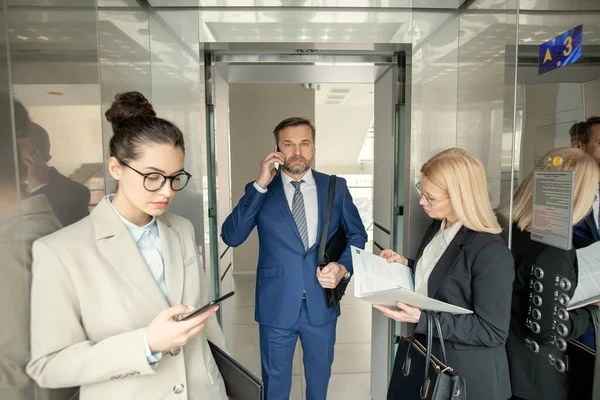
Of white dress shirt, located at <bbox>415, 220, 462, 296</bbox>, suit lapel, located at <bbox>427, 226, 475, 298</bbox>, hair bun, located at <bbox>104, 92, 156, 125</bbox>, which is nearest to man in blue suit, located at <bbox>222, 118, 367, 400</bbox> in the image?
white dress shirt, located at <bbox>415, 220, 462, 296</bbox>

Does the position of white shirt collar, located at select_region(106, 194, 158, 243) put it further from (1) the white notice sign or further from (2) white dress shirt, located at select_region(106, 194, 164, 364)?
(1) the white notice sign

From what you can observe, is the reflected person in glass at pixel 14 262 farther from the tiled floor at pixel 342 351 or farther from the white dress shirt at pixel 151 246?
the tiled floor at pixel 342 351

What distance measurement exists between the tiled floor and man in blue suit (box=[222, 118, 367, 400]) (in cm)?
89

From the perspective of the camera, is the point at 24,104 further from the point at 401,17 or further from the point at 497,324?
the point at 401,17

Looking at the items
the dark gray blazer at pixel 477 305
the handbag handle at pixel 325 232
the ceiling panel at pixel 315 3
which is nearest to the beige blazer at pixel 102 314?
the dark gray blazer at pixel 477 305

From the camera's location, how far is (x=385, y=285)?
5.03ft

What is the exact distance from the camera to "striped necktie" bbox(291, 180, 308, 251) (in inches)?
88.3

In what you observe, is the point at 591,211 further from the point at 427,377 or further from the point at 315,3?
the point at 315,3

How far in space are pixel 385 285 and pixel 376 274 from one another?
0.21 ft

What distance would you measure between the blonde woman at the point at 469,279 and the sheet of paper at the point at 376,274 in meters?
0.11

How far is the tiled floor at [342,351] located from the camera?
3.13 meters

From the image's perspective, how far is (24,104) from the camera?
1.01 m

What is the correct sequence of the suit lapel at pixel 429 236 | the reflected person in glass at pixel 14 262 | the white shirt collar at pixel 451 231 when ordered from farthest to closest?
the suit lapel at pixel 429 236 → the white shirt collar at pixel 451 231 → the reflected person in glass at pixel 14 262

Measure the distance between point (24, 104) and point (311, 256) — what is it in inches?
61.3
